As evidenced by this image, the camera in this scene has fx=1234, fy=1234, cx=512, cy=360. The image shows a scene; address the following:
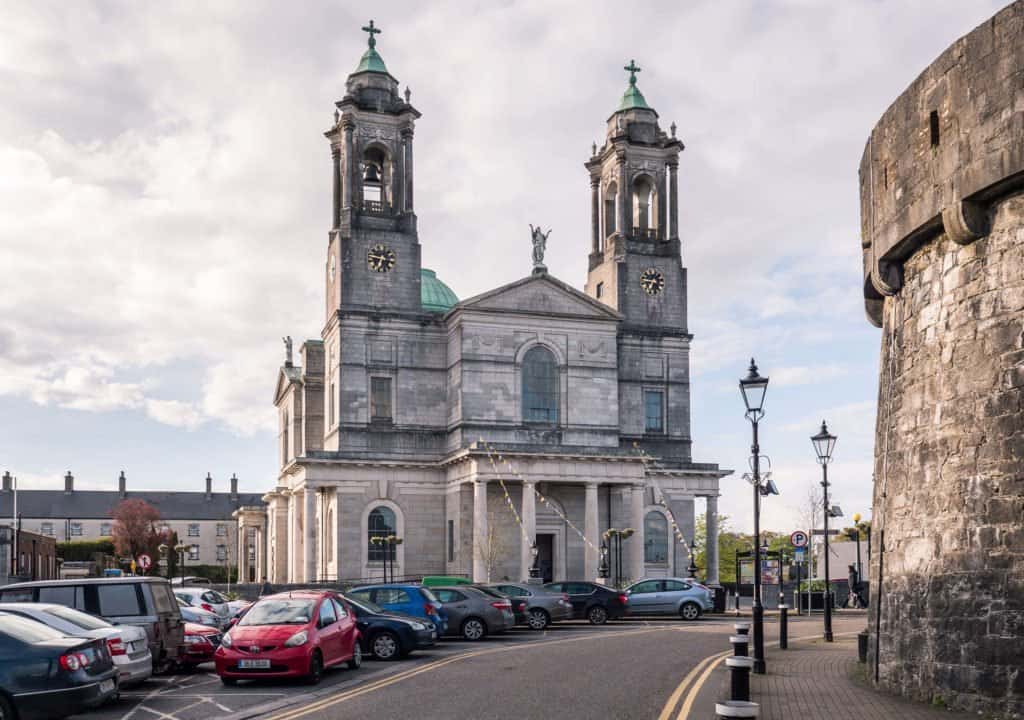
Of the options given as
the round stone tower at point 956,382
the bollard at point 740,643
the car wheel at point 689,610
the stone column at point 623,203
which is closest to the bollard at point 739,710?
the round stone tower at point 956,382

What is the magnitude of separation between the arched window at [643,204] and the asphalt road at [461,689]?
42.5 m

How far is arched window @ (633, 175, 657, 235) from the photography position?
66.8m

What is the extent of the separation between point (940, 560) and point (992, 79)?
222 inches

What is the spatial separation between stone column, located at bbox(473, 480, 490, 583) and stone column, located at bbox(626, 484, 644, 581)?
6.94 m

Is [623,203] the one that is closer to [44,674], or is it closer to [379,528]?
[379,528]

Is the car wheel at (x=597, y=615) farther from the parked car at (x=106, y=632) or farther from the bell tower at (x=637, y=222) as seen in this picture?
the bell tower at (x=637, y=222)

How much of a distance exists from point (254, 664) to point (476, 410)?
131 feet

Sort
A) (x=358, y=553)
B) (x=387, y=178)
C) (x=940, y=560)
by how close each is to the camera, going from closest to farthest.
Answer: (x=940, y=560)
(x=358, y=553)
(x=387, y=178)

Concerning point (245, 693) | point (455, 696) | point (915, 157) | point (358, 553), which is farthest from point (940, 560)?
point (358, 553)

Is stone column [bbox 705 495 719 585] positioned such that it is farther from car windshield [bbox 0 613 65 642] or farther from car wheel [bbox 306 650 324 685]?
car windshield [bbox 0 613 65 642]

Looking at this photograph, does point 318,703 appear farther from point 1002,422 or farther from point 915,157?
point 915,157

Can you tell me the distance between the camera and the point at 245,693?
702 inches

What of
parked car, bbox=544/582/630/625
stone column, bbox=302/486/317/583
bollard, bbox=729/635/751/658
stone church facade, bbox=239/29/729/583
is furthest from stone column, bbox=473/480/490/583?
bollard, bbox=729/635/751/658

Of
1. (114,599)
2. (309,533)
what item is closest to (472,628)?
(114,599)
